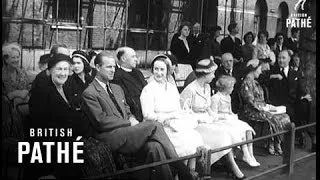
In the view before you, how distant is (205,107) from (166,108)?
0.64 metres

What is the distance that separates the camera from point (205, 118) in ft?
16.7

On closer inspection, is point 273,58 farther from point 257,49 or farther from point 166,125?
point 166,125

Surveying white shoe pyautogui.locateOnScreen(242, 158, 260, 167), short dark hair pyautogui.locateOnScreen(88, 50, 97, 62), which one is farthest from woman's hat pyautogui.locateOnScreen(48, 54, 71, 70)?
white shoe pyautogui.locateOnScreen(242, 158, 260, 167)

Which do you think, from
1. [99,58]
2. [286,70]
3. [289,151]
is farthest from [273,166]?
[99,58]

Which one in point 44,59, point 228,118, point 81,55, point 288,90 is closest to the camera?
point 44,59

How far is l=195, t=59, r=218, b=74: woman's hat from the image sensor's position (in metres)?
5.00

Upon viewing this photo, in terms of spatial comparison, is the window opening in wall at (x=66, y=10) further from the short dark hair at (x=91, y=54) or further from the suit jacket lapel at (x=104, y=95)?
the suit jacket lapel at (x=104, y=95)

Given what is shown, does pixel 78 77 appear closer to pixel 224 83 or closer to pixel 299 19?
pixel 224 83

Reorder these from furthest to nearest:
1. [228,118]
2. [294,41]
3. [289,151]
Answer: [289,151], [294,41], [228,118]

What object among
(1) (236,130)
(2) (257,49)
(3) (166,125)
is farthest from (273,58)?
(3) (166,125)

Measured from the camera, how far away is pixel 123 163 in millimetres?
4227

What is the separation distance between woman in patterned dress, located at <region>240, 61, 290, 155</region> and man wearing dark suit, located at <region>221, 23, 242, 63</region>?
0.35 meters

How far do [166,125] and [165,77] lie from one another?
367 millimetres

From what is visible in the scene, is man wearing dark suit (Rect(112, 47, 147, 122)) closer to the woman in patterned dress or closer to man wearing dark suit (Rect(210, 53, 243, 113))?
man wearing dark suit (Rect(210, 53, 243, 113))
